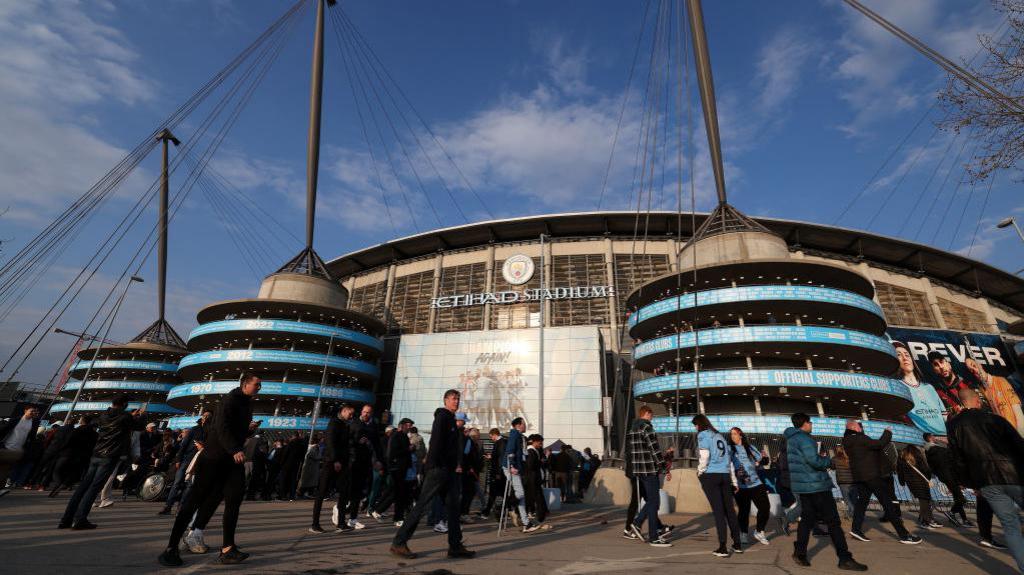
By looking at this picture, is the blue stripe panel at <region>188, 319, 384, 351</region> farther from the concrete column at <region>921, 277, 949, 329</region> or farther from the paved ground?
the concrete column at <region>921, 277, 949, 329</region>

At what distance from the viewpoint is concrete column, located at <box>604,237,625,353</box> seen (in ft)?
140

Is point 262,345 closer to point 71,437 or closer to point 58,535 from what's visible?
point 71,437

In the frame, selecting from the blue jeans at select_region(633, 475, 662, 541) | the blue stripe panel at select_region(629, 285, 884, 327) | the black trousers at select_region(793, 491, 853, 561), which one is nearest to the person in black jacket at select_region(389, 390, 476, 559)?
the blue jeans at select_region(633, 475, 662, 541)

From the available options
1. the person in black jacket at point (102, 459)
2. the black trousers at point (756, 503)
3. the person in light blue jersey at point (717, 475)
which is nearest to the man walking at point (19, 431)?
the person in black jacket at point (102, 459)

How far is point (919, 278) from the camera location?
4900 cm

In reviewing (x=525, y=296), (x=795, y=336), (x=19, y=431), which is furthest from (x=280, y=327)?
(x=795, y=336)

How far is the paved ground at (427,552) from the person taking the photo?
4.23 meters

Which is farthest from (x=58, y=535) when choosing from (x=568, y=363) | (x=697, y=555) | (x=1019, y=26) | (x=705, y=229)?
(x=705, y=229)

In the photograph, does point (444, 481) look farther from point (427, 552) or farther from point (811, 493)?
point (811, 493)

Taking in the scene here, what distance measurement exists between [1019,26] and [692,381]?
1063 inches

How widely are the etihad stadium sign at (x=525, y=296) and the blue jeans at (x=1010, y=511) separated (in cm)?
3949

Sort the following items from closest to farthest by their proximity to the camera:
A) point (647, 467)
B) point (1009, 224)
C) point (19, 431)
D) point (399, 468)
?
point (647, 467)
point (399, 468)
point (19, 431)
point (1009, 224)

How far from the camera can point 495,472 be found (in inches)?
384

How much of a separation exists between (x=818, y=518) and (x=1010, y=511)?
1.67 m
